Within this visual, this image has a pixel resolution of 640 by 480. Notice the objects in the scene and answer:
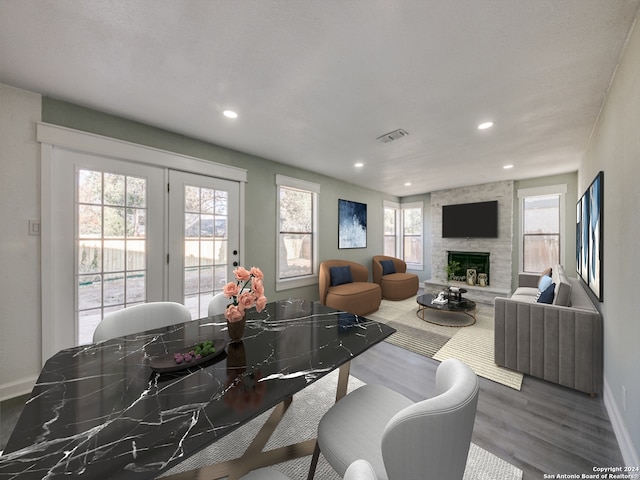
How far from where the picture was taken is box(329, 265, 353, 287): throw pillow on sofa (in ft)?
14.1

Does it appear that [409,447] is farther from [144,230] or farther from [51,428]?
[144,230]

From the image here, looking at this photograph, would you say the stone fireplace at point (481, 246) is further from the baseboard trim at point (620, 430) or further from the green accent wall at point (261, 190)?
the baseboard trim at point (620, 430)

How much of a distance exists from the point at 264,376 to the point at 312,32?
1870 mm

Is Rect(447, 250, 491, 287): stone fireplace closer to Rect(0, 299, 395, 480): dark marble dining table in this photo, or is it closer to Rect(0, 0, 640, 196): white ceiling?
Rect(0, 0, 640, 196): white ceiling

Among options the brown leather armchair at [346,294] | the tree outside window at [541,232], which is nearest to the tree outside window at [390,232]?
the brown leather armchair at [346,294]

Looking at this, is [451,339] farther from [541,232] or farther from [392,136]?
[541,232]

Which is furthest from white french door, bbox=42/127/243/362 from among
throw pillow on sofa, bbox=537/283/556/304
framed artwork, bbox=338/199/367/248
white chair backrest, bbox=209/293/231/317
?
throw pillow on sofa, bbox=537/283/556/304

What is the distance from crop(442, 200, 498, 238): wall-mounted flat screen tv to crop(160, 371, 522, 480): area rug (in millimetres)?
4832

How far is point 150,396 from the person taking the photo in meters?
0.89

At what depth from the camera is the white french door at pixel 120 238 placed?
215cm

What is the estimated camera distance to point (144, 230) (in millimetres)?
2619

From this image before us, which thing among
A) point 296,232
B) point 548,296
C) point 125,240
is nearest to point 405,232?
point 296,232

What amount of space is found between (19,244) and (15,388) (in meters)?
1.19

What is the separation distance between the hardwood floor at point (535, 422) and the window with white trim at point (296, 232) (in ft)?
6.58
